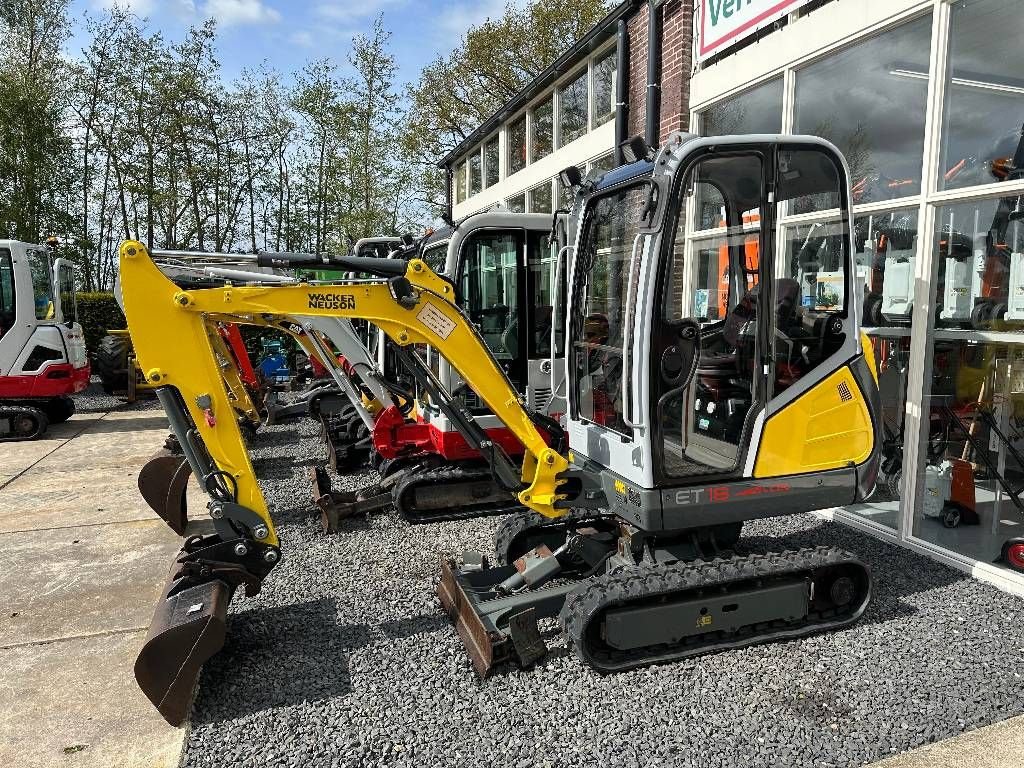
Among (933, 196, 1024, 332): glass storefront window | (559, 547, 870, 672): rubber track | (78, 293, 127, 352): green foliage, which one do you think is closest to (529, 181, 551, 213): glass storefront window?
(933, 196, 1024, 332): glass storefront window

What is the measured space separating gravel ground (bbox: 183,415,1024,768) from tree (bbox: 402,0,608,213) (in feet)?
71.0

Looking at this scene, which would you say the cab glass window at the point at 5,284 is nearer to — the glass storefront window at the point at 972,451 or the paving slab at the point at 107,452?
the paving slab at the point at 107,452

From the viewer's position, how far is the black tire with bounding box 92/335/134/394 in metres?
12.7

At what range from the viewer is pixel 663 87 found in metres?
7.70

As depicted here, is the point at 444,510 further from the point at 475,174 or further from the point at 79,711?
the point at 475,174

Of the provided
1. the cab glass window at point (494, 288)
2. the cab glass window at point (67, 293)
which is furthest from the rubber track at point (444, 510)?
the cab glass window at point (67, 293)

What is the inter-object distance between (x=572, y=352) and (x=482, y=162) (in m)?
12.2

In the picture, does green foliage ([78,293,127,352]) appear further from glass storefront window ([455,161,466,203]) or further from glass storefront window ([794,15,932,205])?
glass storefront window ([794,15,932,205])

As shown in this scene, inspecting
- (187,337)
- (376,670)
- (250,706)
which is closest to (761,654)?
(376,670)

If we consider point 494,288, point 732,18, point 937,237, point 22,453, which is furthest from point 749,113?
point 22,453

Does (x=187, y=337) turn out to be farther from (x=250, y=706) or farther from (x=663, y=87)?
(x=663, y=87)

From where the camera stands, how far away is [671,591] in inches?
131

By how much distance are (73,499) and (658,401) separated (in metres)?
5.64

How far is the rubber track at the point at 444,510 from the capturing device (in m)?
5.58
